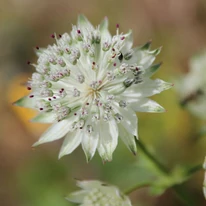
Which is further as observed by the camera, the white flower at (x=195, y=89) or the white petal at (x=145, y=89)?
the white flower at (x=195, y=89)

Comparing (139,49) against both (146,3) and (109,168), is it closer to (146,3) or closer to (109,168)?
(109,168)

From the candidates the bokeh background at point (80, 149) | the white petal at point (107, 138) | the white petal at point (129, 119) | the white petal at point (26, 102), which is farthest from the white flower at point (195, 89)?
the white petal at point (26, 102)

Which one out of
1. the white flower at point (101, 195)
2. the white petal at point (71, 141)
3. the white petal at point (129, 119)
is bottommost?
the white flower at point (101, 195)

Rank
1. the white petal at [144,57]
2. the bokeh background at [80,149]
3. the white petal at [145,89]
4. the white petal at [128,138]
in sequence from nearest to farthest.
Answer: the white petal at [128,138] → the white petal at [145,89] → the white petal at [144,57] → the bokeh background at [80,149]

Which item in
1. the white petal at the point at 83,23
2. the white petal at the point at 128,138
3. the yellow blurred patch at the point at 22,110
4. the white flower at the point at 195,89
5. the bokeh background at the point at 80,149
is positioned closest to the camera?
the white petal at the point at 128,138

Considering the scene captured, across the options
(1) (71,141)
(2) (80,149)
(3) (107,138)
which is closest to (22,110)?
(2) (80,149)

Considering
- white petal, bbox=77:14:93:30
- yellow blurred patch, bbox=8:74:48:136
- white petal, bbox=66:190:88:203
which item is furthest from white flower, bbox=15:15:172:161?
yellow blurred patch, bbox=8:74:48:136

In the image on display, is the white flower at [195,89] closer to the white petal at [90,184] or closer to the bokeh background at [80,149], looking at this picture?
the bokeh background at [80,149]
